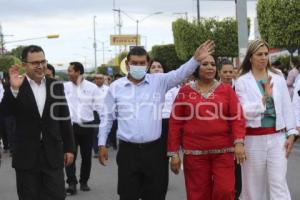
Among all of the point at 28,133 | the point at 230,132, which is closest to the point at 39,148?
the point at 28,133

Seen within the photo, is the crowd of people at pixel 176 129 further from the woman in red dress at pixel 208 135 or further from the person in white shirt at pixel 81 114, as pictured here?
the person in white shirt at pixel 81 114

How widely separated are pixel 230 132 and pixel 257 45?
0.96 meters

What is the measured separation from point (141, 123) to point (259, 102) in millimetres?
1153

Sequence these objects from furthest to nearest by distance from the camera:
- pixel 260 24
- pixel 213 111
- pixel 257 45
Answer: pixel 260 24 < pixel 257 45 < pixel 213 111

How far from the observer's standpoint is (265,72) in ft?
20.5

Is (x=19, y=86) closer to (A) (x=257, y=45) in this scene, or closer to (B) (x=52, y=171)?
(B) (x=52, y=171)

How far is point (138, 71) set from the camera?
20.0 feet

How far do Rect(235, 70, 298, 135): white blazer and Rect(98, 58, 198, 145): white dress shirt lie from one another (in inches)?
23.9

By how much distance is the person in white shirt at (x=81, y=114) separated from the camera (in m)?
9.84

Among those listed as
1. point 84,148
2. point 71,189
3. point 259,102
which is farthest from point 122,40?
point 259,102

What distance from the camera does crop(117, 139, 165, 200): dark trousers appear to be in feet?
19.7

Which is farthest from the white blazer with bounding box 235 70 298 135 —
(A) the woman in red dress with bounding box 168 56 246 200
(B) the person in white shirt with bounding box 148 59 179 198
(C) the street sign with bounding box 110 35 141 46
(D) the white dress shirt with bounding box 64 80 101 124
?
(C) the street sign with bounding box 110 35 141 46

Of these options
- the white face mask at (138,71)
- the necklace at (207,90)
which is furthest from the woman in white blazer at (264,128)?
the white face mask at (138,71)

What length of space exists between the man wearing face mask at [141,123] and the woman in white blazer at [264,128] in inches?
23.9
